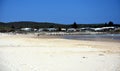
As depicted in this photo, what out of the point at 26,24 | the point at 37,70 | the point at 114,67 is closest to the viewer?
the point at 37,70

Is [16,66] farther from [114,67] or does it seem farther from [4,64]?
[114,67]

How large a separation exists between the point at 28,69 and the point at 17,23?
129m

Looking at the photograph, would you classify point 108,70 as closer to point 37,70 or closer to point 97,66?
point 97,66

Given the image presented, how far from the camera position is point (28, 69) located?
6.46m

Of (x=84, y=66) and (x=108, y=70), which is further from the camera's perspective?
(x=84, y=66)

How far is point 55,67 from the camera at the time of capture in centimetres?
684

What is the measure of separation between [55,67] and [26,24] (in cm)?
12680

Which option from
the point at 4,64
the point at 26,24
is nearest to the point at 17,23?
the point at 26,24

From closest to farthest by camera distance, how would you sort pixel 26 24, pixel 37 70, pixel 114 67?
pixel 37 70 → pixel 114 67 → pixel 26 24

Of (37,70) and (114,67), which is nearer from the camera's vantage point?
(37,70)

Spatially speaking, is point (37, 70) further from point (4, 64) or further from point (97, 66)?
point (97, 66)

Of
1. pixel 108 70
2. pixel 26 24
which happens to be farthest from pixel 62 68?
pixel 26 24

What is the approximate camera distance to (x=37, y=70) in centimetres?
639

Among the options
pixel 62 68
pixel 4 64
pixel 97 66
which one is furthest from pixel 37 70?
pixel 97 66
